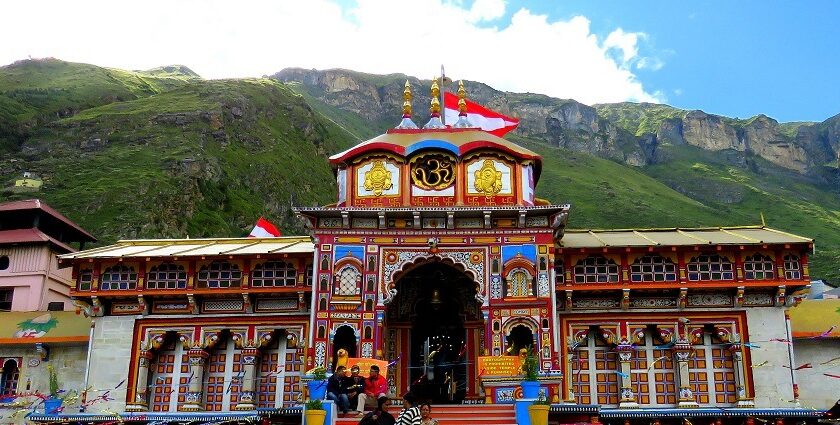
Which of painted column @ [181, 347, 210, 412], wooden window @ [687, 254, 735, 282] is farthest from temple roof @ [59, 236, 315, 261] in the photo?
wooden window @ [687, 254, 735, 282]

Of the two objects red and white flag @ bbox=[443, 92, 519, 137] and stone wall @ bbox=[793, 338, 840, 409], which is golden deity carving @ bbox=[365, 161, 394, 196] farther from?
stone wall @ bbox=[793, 338, 840, 409]

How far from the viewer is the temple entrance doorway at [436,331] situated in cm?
2942

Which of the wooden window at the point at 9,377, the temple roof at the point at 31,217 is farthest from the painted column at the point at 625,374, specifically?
the temple roof at the point at 31,217

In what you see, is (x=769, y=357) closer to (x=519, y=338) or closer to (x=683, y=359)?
(x=683, y=359)

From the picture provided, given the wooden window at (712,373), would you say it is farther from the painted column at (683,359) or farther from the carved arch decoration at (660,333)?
the carved arch decoration at (660,333)

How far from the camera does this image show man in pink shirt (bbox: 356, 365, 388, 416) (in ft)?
72.8

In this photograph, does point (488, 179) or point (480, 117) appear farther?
point (480, 117)

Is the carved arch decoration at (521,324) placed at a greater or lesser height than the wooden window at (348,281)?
lesser

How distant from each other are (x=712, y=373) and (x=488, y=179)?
35.3ft

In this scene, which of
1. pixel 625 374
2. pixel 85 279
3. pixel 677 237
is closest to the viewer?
pixel 625 374

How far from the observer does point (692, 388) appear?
2828 centimetres

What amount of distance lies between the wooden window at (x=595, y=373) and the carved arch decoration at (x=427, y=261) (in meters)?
5.11

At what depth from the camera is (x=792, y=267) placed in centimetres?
2842

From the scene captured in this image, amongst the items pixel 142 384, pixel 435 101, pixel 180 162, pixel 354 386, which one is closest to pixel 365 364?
pixel 354 386
